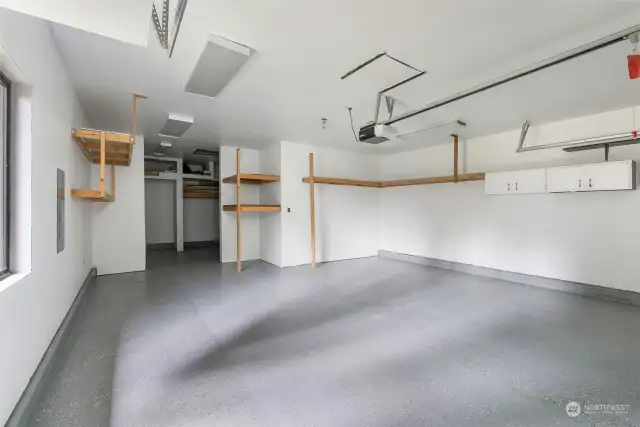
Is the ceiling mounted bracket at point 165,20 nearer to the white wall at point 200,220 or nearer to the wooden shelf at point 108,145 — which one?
the wooden shelf at point 108,145

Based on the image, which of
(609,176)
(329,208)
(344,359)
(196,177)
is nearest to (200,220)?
(196,177)

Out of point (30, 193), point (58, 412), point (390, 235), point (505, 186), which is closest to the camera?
point (58, 412)

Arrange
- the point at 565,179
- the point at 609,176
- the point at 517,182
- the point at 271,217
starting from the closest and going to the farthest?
the point at 609,176 < the point at 565,179 < the point at 517,182 < the point at 271,217

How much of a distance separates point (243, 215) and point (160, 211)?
3.62m

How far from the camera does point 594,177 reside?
3.44 metres

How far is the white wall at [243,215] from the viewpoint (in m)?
5.91

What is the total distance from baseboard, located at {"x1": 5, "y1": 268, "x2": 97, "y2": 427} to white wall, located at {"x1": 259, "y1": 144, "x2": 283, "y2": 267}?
325 centimetres

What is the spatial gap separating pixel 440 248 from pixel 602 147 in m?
2.76

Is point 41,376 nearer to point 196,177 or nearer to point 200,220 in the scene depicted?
point 196,177

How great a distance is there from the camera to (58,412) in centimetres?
153

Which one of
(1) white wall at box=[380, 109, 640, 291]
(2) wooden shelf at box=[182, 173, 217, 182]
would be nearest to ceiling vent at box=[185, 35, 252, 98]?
(1) white wall at box=[380, 109, 640, 291]

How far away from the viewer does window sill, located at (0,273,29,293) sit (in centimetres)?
134

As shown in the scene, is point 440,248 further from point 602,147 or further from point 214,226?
point 214,226

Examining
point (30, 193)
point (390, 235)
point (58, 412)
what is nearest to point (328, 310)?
point (58, 412)
